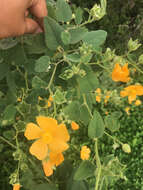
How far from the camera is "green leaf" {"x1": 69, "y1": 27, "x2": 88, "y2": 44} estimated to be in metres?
0.56

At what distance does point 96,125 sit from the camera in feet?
1.82

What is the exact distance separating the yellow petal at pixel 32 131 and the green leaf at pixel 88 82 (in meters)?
0.12

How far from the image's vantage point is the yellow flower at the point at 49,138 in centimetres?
54

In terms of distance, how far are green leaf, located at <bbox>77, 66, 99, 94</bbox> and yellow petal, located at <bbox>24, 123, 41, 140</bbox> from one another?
0.12 meters

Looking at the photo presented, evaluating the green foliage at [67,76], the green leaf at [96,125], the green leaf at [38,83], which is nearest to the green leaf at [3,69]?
the green foliage at [67,76]

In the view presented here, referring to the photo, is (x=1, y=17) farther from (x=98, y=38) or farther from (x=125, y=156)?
(x=125, y=156)

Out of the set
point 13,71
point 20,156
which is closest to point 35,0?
point 13,71

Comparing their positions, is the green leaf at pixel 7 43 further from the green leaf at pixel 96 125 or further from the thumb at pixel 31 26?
the green leaf at pixel 96 125

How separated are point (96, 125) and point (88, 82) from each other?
0.28ft

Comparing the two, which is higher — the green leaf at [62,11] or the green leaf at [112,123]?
the green leaf at [62,11]

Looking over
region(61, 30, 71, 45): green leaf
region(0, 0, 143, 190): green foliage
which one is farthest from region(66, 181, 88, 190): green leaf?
region(61, 30, 71, 45): green leaf

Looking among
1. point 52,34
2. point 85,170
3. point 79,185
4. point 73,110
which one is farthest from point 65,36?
point 79,185

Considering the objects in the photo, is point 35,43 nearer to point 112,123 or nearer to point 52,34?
point 52,34

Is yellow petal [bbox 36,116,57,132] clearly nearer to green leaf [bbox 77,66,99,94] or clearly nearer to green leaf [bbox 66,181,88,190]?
green leaf [bbox 77,66,99,94]
